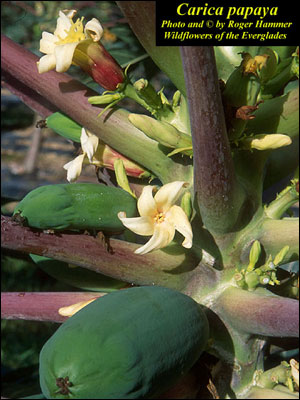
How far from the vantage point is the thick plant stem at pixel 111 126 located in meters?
0.77

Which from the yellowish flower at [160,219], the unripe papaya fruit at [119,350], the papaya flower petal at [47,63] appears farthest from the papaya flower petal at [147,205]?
the papaya flower petal at [47,63]

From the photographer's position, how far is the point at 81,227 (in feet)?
2.32

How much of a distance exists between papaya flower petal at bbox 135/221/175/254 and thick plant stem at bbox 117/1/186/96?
17 cm

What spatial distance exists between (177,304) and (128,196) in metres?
0.16

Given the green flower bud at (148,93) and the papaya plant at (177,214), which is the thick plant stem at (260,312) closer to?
the papaya plant at (177,214)

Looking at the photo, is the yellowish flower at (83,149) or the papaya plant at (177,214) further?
the yellowish flower at (83,149)

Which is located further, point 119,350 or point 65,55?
point 65,55

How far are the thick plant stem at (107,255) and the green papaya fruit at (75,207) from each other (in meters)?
0.02

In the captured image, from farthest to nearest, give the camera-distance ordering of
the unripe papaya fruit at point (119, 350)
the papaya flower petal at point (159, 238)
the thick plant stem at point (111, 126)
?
the thick plant stem at point (111, 126) < the papaya flower petal at point (159, 238) < the unripe papaya fruit at point (119, 350)

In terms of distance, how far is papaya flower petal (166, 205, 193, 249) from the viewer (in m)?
0.68

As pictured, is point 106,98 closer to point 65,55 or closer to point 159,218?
point 65,55

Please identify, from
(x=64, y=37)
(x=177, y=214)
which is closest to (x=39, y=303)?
(x=177, y=214)

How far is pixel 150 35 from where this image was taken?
2.12 feet

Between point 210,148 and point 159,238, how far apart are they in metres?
0.12
